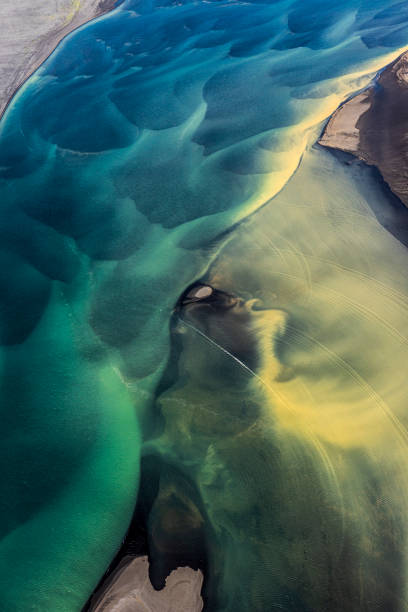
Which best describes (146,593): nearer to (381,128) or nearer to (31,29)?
(381,128)

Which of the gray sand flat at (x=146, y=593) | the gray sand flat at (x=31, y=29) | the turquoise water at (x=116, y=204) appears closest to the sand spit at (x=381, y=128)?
the turquoise water at (x=116, y=204)

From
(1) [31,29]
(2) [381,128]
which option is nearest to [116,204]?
(2) [381,128]

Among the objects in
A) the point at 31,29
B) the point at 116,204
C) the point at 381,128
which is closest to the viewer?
the point at 116,204

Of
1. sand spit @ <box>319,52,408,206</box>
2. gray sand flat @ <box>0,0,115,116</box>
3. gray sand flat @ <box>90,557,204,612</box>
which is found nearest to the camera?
gray sand flat @ <box>90,557,204,612</box>

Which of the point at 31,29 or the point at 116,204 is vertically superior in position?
the point at 31,29

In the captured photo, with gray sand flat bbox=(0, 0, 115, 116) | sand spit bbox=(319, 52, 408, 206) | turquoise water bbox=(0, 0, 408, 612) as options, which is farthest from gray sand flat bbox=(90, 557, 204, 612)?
gray sand flat bbox=(0, 0, 115, 116)

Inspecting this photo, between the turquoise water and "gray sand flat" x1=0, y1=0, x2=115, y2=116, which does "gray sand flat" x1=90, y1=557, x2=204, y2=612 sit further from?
"gray sand flat" x1=0, y1=0, x2=115, y2=116
